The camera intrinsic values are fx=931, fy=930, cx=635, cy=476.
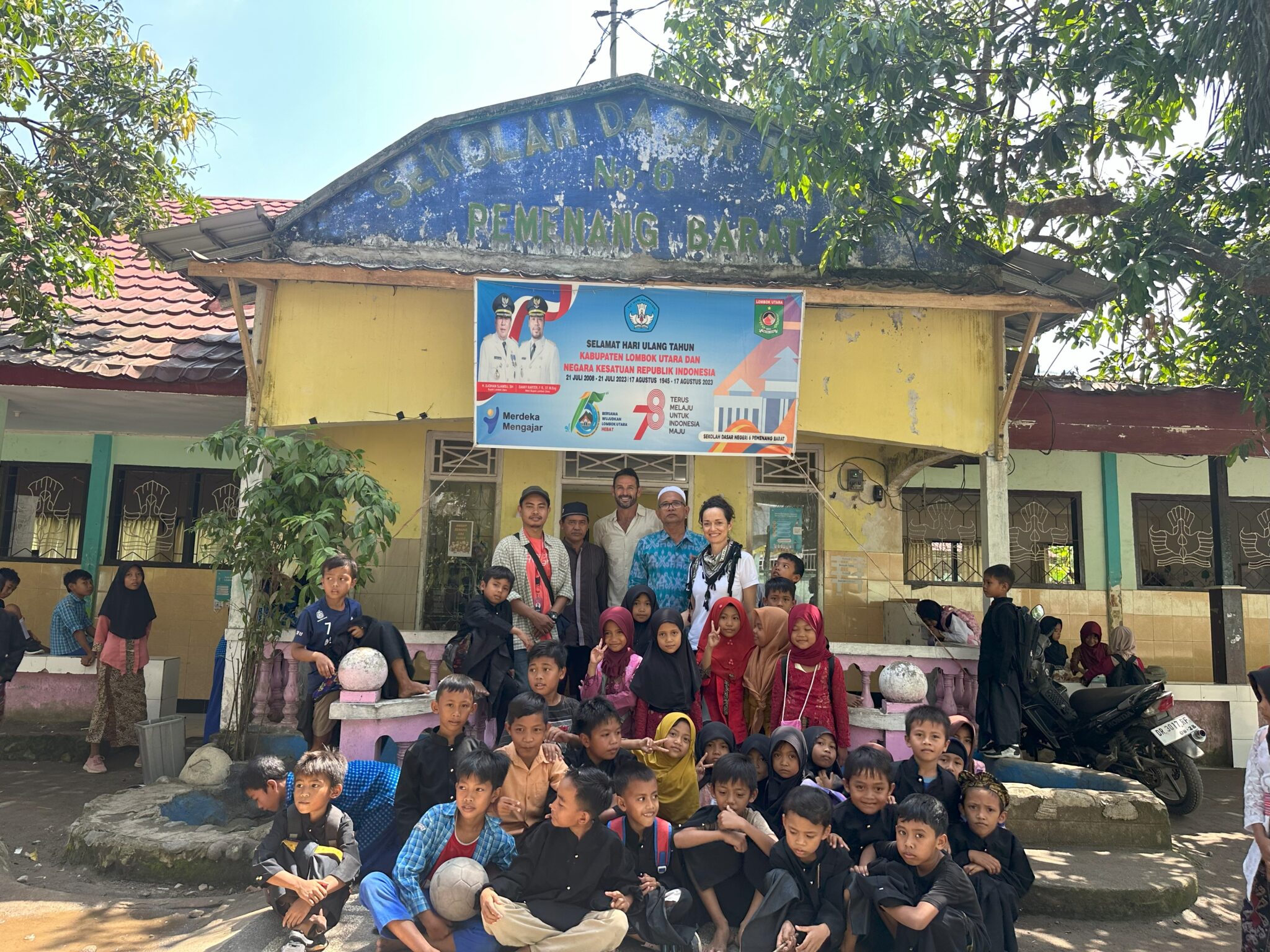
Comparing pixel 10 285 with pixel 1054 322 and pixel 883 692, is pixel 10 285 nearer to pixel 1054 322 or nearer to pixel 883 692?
pixel 883 692

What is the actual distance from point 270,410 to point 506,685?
2.71 meters

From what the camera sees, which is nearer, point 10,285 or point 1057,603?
point 10,285

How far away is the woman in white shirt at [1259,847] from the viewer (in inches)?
139

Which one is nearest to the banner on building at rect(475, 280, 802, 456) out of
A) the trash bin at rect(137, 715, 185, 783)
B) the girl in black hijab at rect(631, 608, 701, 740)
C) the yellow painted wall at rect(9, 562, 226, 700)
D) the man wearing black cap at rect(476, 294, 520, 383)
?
the man wearing black cap at rect(476, 294, 520, 383)

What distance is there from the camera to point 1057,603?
32.1 feet

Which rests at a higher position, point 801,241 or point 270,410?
point 801,241

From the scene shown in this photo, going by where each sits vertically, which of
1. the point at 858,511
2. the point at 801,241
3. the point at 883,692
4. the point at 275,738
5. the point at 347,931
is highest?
the point at 801,241

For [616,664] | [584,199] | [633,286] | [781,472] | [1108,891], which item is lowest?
[1108,891]

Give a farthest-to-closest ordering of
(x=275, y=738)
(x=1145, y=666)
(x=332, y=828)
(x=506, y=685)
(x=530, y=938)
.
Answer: (x=1145, y=666)
(x=275, y=738)
(x=506, y=685)
(x=332, y=828)
(x=530, y=938)

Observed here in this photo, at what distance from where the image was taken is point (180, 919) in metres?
4.39

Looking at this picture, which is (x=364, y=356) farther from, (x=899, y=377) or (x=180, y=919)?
(x=899, y=377)

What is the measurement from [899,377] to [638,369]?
6.20 feet

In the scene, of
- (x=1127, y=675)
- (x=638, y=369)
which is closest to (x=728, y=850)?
(x=638, y=369)

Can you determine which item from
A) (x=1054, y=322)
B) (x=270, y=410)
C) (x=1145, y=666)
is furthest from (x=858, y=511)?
(x=270, y=410)
